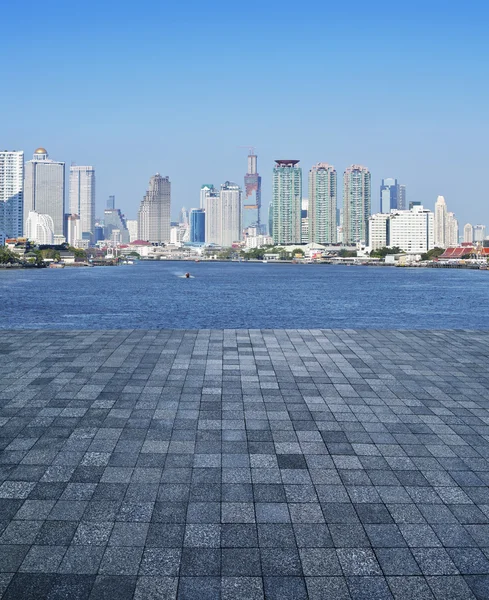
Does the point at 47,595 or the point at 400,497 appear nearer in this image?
the point at 47,595

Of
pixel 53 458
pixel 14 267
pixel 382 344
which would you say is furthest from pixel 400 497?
pixel 14 267

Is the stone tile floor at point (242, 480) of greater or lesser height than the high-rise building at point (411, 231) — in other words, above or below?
below

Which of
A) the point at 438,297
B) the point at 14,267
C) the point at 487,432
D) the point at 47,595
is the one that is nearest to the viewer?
the point at 47,595

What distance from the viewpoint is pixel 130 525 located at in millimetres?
4895

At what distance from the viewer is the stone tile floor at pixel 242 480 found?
4.25 metres

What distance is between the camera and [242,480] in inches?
228

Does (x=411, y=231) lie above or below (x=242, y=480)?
above

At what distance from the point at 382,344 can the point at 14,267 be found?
106 m

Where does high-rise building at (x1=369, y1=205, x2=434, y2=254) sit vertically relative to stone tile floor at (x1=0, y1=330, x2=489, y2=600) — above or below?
above

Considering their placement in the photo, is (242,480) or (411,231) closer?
(242,480)

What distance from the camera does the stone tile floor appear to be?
4.25m

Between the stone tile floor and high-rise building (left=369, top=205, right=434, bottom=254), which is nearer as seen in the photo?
the stone tile floor

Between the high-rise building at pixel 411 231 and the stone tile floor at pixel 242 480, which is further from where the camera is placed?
the high-rise building at pixel 411 231

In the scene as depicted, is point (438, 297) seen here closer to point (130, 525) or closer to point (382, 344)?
point (382, 344)
